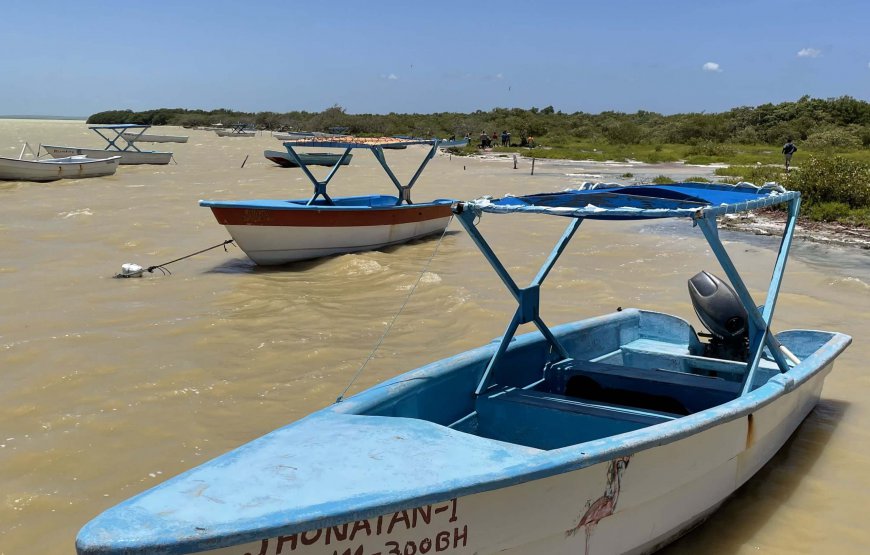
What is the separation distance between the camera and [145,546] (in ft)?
8.31

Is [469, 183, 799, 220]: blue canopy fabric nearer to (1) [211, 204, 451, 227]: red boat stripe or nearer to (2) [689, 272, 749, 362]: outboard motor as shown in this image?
(2) [689, 272, 749, 362]: outboard motor

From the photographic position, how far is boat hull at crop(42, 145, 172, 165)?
97.2 ft

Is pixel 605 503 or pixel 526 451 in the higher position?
pixel 526 451

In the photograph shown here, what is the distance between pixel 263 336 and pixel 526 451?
5.10m

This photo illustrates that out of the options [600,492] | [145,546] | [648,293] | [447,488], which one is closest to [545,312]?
[648,293]

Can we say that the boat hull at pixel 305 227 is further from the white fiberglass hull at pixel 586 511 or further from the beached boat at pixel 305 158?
the beached boat at pixel 305 158

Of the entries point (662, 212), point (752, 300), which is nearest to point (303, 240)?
point (752, 300)

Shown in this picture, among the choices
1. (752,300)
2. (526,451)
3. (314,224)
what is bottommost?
(526,451)

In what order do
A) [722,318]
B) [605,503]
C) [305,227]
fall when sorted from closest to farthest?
[605,503] < [722,318] < [305,227]

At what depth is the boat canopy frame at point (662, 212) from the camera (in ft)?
13.8

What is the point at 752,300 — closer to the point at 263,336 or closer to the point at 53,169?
the point at 263,336

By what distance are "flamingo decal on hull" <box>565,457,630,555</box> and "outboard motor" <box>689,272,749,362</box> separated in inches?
111

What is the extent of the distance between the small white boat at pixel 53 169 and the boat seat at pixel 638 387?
21.4 meters

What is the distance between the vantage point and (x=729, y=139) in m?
48.4
